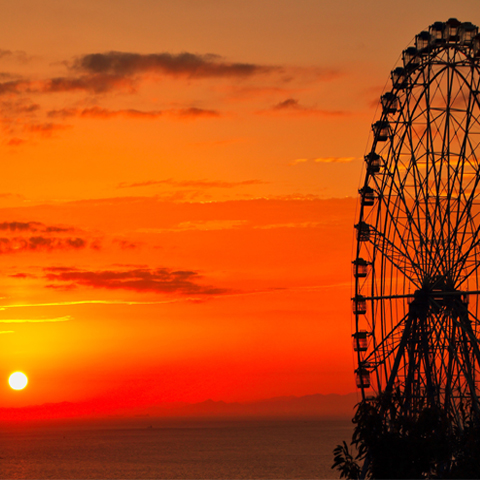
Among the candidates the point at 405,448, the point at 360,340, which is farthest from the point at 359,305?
the point at 405,448

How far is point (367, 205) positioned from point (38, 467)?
15955cm

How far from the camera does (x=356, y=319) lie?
5103 cm

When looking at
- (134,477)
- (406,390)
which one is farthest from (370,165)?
(134,477)

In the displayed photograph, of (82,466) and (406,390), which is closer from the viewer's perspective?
(406,390)

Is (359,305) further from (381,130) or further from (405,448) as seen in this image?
(405,448)

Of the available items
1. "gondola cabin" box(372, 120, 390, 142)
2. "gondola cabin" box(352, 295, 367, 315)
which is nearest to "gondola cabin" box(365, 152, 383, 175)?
"gondola cabin" box(372, 120, 390, 142)

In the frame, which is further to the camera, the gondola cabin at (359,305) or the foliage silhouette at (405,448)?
the gondola cabin at (359,305)

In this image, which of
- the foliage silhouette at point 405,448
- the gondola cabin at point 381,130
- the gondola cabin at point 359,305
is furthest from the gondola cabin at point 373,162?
the foliage silhouette at point 405,448

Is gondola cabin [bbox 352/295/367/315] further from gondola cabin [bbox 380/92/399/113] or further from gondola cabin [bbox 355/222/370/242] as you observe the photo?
gondola cabin [bbox 380/92/399/113]

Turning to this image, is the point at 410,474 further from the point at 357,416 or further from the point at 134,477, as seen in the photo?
the point at 134,477

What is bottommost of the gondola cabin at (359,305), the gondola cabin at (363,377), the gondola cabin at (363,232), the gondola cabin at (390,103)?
the gondola cabin at (363,377)

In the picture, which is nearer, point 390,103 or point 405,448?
point 405,448

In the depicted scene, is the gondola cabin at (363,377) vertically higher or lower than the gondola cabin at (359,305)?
lower

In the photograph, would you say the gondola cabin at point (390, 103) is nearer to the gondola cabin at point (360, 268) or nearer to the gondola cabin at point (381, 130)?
the gondola cabin at point (381, 130)
